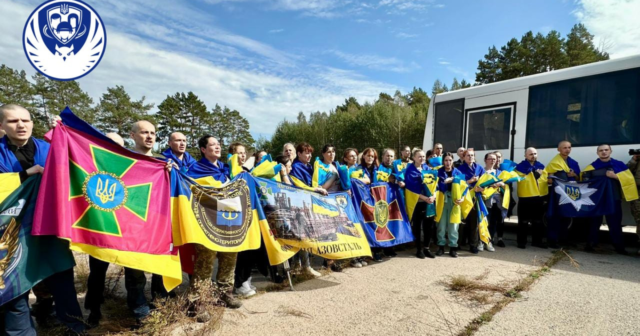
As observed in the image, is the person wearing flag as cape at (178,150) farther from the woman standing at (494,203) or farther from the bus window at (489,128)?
the bus window at (489,128)

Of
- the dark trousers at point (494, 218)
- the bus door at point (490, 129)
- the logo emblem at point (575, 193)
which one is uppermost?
the bus door at point (490, 129)

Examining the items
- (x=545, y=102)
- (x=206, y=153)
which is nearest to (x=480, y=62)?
(x=545, y=102)

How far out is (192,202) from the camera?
370 centimetres

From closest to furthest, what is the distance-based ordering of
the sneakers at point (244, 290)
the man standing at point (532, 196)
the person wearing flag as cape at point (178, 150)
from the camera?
the sneakers at point (244, 290)
the person wearing flag as cape at point (178, 150)
the man standing at point (532, 196)

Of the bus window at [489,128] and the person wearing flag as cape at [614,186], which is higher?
the bus window at [489,128]

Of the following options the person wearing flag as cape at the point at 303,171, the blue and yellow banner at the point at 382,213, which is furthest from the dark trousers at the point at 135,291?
the blue and yellow banner at the point at 382,213

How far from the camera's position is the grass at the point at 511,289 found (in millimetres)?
3270

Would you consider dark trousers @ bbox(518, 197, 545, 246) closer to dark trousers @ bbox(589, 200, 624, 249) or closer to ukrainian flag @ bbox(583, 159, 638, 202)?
dark trousers @ bbox(589, 200, 624, 249)

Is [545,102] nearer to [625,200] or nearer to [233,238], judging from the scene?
[625,200]

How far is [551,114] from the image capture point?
24.0ft

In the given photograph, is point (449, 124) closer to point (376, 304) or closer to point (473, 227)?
point (473, 227)

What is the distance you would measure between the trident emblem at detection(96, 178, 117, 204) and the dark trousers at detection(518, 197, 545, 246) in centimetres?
701

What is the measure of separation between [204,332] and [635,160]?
7.42 meters

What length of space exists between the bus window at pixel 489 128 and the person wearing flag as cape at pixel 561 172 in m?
1.39
